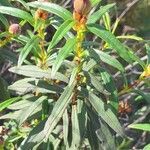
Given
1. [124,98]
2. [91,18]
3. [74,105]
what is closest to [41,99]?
[74,105]

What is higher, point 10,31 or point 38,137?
point 10,31

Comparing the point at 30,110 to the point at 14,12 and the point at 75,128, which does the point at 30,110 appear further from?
the point at 14,12

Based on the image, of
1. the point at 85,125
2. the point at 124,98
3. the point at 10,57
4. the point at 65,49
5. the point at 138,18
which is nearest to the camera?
the point at 65,49

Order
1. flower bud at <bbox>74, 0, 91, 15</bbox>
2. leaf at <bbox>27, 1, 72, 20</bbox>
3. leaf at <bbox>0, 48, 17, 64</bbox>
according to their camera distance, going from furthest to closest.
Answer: leaf at <bbox>0, 48, 17, 64</bbox>
leaf at <bbox>27, 1, 72, 20</bbox>
flower bud at <bbox>74, 0, 91, 15</bbox>

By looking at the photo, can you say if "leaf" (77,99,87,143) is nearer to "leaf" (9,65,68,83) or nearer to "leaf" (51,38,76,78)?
"leaf" (9,65,68,83)

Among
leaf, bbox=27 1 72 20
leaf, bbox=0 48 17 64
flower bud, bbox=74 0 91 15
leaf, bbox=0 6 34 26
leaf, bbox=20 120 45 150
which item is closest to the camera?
flower bud, bbox=74 0 91 15

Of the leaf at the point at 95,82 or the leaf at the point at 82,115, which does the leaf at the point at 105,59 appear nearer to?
the leaf at the point at 95,82

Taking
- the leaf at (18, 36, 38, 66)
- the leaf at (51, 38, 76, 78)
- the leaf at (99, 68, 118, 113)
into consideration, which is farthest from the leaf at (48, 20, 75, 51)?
the leaf at (99, 68, 118, 113)

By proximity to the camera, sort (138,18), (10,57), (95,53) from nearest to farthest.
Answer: (95,53) → (10,57) → (138,18)

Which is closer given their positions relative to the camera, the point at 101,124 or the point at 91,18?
the point at 91,18

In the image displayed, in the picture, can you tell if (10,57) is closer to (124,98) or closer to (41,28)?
(41,28)
